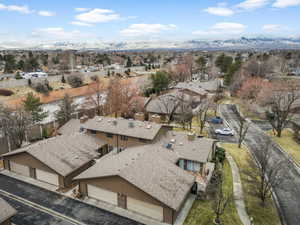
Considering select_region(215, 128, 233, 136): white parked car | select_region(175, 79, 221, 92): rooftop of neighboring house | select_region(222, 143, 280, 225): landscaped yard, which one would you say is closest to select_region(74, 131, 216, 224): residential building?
select_region(222, 143, 280, 225): landscaped yard

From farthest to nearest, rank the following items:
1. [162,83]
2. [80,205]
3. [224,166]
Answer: [162,83], [224,166], [80,205]

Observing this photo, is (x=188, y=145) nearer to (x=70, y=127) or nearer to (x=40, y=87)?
(x=70, y=127)

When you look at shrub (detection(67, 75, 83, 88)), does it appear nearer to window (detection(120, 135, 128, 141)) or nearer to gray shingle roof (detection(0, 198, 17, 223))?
window (detection(120, 135, 128, 141))

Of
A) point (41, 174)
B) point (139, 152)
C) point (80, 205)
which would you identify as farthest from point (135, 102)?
point (80, 205)

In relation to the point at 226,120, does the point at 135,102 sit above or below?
above

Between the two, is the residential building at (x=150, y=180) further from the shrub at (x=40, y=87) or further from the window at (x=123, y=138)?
the shrub at (x=40, y=87)

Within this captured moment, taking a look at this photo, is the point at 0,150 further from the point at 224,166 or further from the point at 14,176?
the point at 224,166
